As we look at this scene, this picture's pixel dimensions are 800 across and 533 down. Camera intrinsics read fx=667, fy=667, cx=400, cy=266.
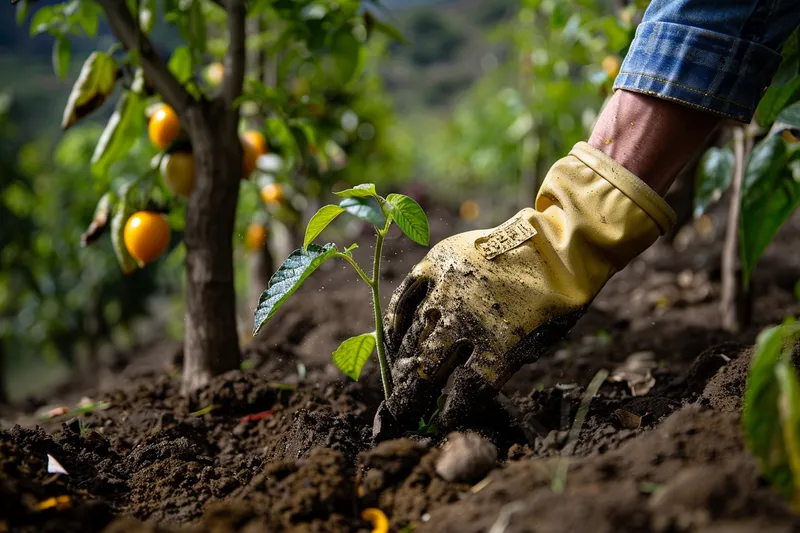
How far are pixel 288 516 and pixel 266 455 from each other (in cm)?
40

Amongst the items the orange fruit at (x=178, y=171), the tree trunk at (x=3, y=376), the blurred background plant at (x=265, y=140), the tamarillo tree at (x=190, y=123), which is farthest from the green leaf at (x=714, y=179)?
the tree trunk at (x=3, y=376)

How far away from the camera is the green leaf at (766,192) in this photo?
1229 mm

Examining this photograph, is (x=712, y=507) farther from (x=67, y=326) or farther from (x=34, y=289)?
(x=67, y=326)

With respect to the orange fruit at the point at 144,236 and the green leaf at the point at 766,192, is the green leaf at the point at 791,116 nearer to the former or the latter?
the green leaf at the point at 766,192

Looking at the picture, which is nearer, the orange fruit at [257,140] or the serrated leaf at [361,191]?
the serrated leaf at [361,191]

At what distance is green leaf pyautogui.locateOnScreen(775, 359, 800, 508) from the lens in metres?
0.62

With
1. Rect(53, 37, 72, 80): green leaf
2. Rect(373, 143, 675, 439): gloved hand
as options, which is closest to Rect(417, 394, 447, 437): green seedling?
Rect(373, 143, 675, 439): gloved hand

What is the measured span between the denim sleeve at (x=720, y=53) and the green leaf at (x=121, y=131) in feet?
4.04

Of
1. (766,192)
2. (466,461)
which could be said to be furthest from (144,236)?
(766,192)

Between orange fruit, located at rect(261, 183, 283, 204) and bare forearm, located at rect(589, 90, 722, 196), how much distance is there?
5.12ft

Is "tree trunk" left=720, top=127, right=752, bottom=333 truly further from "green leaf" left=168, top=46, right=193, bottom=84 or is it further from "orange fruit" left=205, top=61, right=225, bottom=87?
Result: "orange fruit" left=205, top=61, right=225, bottom=87

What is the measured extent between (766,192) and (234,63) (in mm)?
1237

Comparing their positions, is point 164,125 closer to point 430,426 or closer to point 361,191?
point 361,191

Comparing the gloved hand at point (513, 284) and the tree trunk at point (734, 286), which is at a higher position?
the gloved hand at point (513, 284)
